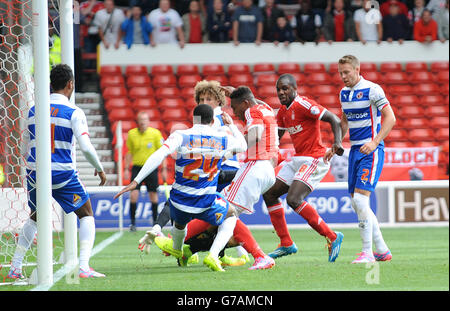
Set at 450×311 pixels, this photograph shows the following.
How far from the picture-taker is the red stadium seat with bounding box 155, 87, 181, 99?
17438 mm

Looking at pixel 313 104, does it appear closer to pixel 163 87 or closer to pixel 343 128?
pixel 343 128

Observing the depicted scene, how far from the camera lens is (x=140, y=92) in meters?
17.5

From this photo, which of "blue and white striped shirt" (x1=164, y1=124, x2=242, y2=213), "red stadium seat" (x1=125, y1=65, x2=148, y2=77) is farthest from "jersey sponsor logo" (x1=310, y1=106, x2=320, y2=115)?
"red stadium seat" (x1=125, y1=65, x2=148, y2=77)

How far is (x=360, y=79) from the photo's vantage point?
24.1 feet

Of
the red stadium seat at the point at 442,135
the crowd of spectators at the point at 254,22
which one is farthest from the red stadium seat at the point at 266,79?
the red stadium seat at the point at 442,135

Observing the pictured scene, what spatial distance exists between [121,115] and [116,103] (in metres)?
0.38

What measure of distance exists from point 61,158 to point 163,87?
1162 centimetres

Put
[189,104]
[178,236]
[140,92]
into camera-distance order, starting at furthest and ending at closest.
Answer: [140,92] → [189,104] → [178,236]

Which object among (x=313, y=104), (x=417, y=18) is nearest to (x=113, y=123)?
(x=417, y=18)

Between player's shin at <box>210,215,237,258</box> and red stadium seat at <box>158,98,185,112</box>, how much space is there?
10558mm

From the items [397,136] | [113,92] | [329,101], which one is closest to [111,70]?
[113,92]

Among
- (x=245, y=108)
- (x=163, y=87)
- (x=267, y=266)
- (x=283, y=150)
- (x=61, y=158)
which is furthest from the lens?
(x=163, y=87)

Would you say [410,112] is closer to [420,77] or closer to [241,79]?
[420,77]

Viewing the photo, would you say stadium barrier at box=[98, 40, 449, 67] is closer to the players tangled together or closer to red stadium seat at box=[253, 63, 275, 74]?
red stadium seat at box=[253, 63, 275, 74]
